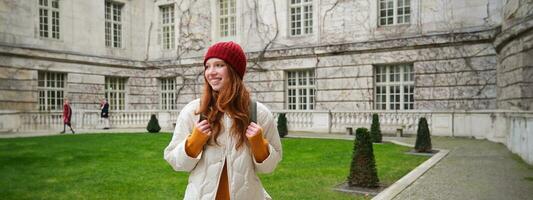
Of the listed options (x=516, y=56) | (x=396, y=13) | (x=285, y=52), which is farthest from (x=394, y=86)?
(x=516, y=56)

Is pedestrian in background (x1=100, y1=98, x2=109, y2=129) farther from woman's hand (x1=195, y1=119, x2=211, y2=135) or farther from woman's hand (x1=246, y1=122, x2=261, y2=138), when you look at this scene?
woman's hand (x1=246, y1=122, x2=261, y2=138)

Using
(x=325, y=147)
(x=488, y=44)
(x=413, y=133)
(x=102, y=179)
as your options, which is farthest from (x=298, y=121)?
(x=102, y=179)

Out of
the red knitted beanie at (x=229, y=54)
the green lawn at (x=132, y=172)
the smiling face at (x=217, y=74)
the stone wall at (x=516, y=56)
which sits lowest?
the green lawn at (x=132, y=172)

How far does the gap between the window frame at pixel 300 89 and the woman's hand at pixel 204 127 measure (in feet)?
61.0

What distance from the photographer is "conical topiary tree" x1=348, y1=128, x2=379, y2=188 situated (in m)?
6.91

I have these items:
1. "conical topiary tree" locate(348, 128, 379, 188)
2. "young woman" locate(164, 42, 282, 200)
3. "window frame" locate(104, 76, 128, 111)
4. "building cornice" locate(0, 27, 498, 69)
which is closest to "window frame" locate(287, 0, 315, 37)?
"building cornice" locate(0, 27, 498, 69)

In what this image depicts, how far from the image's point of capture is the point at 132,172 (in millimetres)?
8430

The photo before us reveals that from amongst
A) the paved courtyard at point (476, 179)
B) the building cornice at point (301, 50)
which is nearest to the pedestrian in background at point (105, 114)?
the building cornice at point (301, 50)

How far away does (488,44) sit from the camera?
652 inches

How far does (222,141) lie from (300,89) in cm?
1930

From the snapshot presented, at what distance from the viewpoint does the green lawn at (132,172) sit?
21.8ft

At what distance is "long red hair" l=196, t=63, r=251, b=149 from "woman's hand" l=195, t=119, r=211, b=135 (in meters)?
0.03

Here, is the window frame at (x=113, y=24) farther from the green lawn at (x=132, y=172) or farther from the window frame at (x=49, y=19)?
the green lawn at (x=132, y=172)

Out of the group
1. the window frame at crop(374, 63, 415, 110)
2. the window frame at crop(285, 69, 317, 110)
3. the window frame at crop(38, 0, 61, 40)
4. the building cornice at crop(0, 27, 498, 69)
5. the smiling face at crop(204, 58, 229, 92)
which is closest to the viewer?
the smiling face at crop(204, 58, 229, 92)
